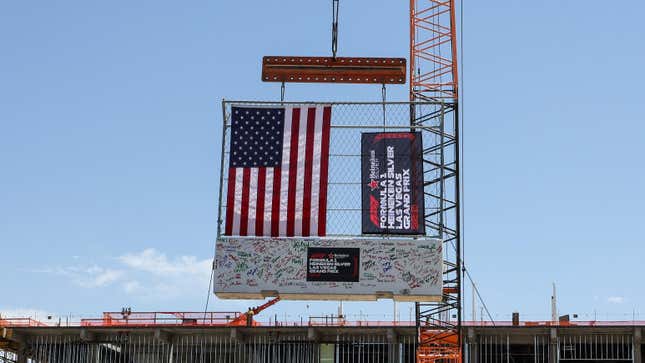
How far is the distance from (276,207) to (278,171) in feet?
4.62

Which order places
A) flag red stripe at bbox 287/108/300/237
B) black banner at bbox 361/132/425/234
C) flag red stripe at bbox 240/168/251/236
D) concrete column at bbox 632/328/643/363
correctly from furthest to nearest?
concrete column at bbox 632/328/643/363 → black banner at bbox 361/132/425/234 → flag red stripe at bbox 240/168/251/236 → flag red stripe at bbox 287/108/300/237

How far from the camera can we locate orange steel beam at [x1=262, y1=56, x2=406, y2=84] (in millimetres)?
44500

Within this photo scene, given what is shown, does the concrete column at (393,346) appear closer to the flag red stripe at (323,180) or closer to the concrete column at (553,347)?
the concrete column at (553,347)

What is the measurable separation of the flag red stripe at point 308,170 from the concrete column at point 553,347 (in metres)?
25.9

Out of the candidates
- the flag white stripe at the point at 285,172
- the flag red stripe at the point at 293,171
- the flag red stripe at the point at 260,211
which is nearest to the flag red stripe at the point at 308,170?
the flag red stripe at the point at 293,171

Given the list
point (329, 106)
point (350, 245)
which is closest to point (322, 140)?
point (329, 106)

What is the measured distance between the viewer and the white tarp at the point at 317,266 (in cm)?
4097

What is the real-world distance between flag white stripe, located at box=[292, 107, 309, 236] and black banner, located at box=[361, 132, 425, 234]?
7.69 feet

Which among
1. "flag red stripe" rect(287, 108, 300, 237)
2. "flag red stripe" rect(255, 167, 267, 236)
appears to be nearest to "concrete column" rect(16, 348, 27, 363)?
"flag red stripe" rect(255, 167, 267, 236)

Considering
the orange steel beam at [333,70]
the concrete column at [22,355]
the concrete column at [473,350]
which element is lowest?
the concrete column at [22,355]

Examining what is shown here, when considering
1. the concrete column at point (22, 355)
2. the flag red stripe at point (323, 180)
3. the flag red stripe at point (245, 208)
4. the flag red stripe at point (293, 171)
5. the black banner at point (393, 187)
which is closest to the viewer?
the flag red stripe at point (293, 171)

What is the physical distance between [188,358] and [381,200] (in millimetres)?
28400

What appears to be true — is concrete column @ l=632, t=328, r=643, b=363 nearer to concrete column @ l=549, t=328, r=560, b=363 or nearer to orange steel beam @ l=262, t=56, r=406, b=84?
concrete column @ l=549, t=328, r=560, b=363

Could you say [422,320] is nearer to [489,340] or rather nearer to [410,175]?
[489,340]
